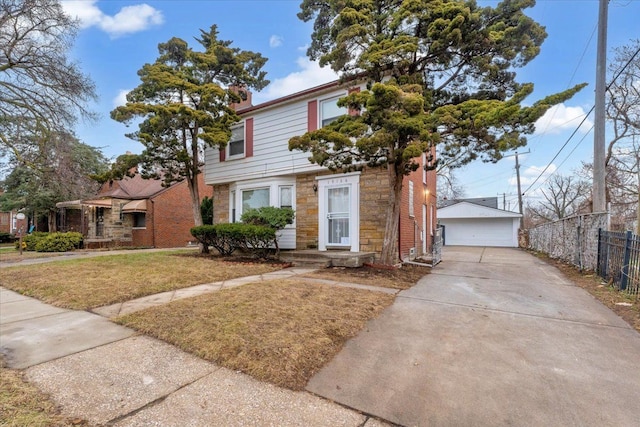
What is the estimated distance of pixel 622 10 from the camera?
359 inches

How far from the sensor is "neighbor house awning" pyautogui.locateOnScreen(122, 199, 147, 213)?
18.8 metres

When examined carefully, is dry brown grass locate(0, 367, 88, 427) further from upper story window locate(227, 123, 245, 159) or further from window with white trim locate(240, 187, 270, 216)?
upper story window locate(227, 123, 245, 159)

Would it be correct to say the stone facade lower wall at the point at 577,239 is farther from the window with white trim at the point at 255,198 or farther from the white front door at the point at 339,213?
the window with white trim at the point at 255,198

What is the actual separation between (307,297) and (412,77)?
234 inches

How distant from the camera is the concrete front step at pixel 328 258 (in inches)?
314

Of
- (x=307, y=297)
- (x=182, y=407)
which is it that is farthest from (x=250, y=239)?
(x=182, y=407)

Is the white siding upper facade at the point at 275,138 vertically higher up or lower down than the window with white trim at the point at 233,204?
higher up

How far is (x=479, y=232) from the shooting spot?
24781mm

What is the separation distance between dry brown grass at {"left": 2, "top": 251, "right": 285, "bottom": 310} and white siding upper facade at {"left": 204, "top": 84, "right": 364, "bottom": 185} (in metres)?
3.59

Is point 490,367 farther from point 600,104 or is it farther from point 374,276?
point 600,104

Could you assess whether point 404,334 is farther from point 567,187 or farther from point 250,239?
point 567,187

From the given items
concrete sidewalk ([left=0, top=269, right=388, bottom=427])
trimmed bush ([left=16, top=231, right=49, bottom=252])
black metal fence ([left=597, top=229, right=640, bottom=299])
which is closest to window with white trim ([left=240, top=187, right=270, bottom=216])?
concrete sidewalk ([left=0, top=269, right=388, bottom=427])

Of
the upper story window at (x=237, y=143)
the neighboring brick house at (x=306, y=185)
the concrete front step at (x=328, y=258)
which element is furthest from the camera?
the upper story window at (x=237, y=143)

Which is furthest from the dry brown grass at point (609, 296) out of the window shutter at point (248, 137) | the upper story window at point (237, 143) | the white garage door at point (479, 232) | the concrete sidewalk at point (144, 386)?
the white garage door at point (479, 232)
